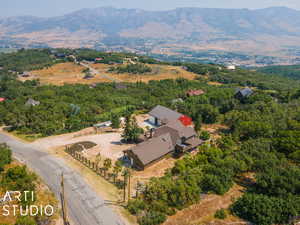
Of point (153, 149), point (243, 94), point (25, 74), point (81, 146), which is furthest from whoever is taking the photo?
point (25, 74)

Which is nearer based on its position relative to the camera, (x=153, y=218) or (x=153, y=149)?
(x=153, y=218)

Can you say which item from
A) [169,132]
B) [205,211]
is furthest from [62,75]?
[205,211]

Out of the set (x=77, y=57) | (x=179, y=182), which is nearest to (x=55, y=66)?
(x=77, y=57)

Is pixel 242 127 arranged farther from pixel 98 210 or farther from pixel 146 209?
pixel 98 210

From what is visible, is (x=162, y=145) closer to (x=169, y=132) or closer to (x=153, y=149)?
(x=153, y=149)

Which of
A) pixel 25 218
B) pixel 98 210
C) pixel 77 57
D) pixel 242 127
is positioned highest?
pixel 77 57

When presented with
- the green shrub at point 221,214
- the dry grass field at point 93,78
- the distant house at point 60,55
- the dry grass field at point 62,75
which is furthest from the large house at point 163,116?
the distant house at point 60,55

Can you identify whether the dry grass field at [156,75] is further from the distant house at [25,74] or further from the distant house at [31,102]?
the distant house at [31,102]

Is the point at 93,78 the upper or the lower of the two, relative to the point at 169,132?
upper
